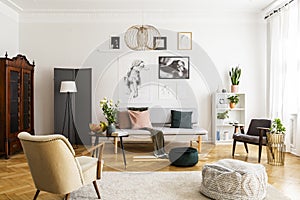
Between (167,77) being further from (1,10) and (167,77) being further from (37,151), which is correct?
(37,151)

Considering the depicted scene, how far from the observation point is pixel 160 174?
4512mm

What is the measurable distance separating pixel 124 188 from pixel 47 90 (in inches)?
164

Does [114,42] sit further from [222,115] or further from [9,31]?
[222,115]

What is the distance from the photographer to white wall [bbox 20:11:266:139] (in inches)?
284

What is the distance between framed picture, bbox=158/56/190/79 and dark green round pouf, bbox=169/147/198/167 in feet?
8.58

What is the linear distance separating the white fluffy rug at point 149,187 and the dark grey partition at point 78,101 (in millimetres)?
2559

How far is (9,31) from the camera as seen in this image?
21.9 feet

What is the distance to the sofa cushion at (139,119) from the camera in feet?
21.5

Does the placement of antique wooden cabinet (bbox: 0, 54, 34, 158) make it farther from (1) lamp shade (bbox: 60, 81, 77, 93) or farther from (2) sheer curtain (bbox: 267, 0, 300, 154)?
(2) sheer curtain (bbox: 267, 0, 300, 154)

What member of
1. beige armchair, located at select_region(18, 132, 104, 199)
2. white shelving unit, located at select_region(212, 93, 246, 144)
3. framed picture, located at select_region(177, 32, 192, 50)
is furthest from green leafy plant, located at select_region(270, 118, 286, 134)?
beige armchair, located at select_region(18, 132, 104, 199)

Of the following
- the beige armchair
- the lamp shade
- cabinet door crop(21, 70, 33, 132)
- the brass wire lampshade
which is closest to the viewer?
the beige armchair

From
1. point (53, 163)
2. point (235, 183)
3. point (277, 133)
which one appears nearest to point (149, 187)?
point (235, 183)

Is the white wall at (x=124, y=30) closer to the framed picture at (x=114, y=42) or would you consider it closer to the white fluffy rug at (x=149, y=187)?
the framed picture at (x=114, y=42)

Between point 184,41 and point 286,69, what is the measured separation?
2334 millimetres
